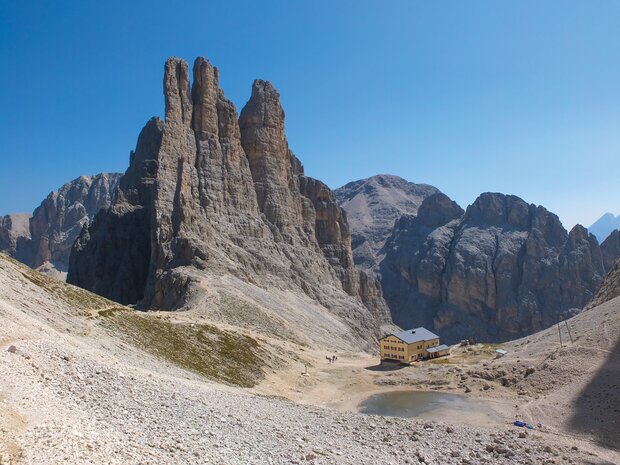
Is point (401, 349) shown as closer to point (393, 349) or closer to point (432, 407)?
Result: point (393, 349)

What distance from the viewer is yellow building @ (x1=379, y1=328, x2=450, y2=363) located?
293 feet

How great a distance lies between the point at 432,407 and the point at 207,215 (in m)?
84.3

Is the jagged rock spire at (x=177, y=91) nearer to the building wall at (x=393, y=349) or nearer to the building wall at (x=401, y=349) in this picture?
the building wall at (x=393, y=349)

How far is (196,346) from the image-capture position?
6212 centimetres

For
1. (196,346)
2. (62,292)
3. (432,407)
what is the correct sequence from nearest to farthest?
1. (62,292)
2. (432,407)
3. (196,346)

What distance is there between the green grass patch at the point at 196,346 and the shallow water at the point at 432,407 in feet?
52.0

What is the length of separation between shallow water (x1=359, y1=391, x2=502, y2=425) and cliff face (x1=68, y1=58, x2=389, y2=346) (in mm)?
48644

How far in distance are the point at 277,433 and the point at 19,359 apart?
15.1 m

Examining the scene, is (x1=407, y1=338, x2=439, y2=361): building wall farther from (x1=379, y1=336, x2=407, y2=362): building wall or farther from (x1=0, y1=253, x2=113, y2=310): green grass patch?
(x1=0, y1=253, x2=113, y2=310): green grass patch

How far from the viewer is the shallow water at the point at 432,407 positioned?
5491cm

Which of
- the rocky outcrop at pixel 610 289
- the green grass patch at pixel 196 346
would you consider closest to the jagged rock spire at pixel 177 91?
the green grass patch at pixel 196 346

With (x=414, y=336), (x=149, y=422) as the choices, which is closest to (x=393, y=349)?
(x=414, y=336)

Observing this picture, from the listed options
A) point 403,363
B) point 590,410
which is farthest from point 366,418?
point 403,363

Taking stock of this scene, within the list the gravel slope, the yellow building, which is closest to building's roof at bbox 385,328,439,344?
the yellow building
